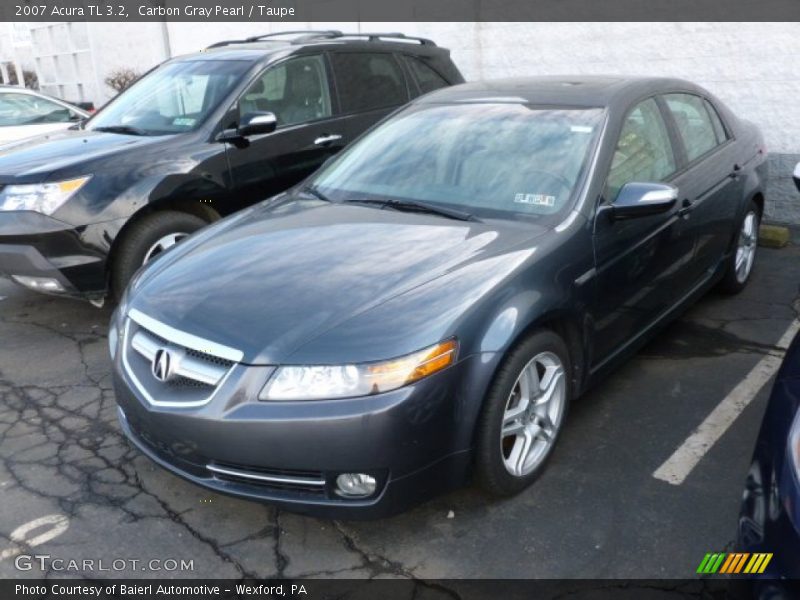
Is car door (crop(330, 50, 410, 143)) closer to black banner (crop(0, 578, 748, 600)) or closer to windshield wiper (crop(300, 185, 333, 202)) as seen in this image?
windshield wiper (crop(300, 185, 333, 202))

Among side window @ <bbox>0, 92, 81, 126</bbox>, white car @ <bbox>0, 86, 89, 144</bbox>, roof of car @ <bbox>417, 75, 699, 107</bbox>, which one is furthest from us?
side window @ <bbox>0, 92, 81, 126</bbox>

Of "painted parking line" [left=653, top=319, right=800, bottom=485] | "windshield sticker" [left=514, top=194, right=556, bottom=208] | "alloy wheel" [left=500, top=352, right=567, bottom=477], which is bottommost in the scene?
"painted parking line" [left=653, top=319, right=800, bottom=485]

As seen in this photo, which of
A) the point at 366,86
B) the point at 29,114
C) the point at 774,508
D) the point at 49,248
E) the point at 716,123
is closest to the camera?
the point at 774,508

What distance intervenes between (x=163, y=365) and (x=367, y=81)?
159 inches

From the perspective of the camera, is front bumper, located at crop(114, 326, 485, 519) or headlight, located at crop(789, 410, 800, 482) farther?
front bumper, located at crop(114, 326, 485, 519)

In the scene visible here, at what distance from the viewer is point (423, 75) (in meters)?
6.59

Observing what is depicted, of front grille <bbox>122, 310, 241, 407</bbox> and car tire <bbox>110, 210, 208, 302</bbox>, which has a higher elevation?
front grille <bbox>122, 310, 241, 407</bbox>

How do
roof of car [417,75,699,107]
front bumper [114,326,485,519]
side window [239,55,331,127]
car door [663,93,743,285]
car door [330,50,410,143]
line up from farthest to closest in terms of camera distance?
car door [330,50,410,143], side window [239,55,331,127], car door [663,93,743,285], roof of car [417,75,699,107], front bumper [114,326,485,519]

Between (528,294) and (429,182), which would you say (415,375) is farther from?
(429,182)

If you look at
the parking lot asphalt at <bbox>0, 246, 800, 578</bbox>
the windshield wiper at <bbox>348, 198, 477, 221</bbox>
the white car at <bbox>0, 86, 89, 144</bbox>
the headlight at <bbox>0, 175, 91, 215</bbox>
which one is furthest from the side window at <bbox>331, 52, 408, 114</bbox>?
the white car at <bbox>0, 86, 89, 144</bbox>

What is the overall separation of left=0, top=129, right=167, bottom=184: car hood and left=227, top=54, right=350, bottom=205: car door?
0.61 meters

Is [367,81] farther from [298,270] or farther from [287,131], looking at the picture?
[298,270]
